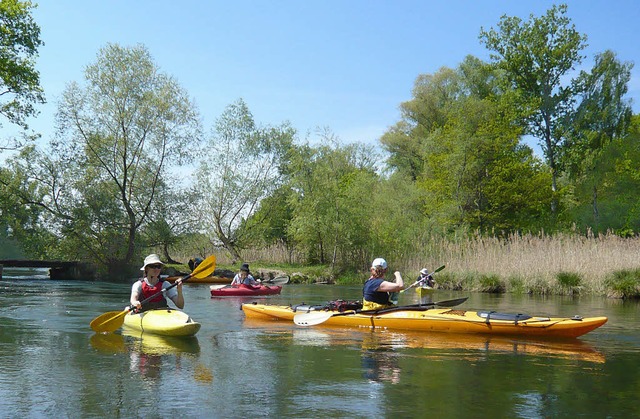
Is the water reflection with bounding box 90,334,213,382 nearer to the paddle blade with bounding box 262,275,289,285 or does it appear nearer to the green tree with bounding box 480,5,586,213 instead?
the paddle blade with bounding box 262,275,289,285

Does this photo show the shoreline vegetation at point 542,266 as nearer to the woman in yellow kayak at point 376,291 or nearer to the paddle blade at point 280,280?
the paddle blade at point 280,280

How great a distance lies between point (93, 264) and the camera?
27781mm

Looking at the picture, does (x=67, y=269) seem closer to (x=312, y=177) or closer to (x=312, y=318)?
(x=312, y=177)

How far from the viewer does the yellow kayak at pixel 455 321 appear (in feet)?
29.9

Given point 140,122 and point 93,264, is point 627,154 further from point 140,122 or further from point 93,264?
point 93,264

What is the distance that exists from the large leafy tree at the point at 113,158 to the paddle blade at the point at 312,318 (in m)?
18.2

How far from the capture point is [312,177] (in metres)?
29.1

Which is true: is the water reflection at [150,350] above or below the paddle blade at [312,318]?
below

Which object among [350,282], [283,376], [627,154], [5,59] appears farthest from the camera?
[627,154]

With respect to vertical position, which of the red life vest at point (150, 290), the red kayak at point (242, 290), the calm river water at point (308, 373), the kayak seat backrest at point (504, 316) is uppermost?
the red life vest at point (150, 290)

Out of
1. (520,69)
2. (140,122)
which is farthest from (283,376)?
(520,69)

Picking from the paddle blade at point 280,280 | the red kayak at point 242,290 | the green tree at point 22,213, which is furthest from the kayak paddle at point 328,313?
the green tree at point 22,213

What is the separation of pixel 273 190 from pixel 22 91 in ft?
45.4

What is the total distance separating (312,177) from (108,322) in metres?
20.0
